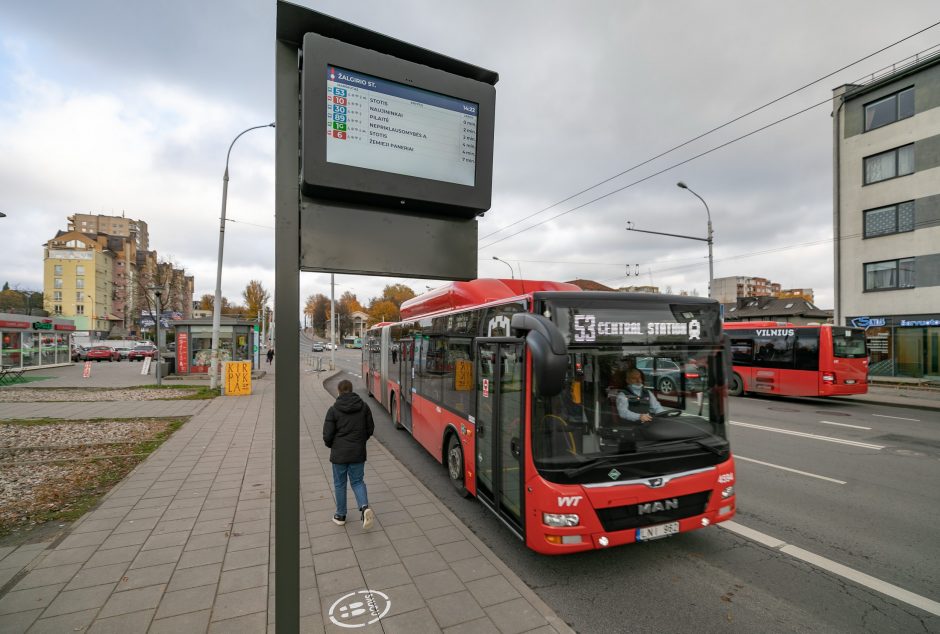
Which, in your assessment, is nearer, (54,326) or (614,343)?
(614,343)

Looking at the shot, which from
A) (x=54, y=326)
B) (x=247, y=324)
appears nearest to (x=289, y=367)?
(x=247, y=324)

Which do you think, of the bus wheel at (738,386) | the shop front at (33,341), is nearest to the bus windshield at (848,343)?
the bus wheel at (738,386)

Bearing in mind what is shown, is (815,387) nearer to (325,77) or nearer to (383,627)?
(383,627)

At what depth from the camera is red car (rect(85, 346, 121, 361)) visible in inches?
1560

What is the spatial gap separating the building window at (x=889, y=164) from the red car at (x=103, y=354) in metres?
57.9

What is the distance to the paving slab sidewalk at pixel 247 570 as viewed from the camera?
11.0ft

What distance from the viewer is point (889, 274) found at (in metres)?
22.2

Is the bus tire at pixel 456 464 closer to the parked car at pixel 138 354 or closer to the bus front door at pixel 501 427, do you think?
the bus front door at pixel 501 427

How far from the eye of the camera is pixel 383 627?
3311 mm

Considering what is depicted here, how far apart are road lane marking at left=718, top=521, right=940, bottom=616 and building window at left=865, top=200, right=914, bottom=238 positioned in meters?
25.3

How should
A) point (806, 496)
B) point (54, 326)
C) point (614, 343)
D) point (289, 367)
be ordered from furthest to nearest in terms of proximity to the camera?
point (54, 326) < point (806, 496) < point (614, 343) < point (289, 367)

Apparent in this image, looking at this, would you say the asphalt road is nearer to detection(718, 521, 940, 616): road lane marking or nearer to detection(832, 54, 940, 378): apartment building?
detection(718, 521, 940, 616): road lane marking

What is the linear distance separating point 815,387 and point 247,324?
2488 cm

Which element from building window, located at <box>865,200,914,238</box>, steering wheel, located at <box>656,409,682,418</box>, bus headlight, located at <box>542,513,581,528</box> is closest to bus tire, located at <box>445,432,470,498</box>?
bus headlight, located at <box>542,513,581,528</box>
